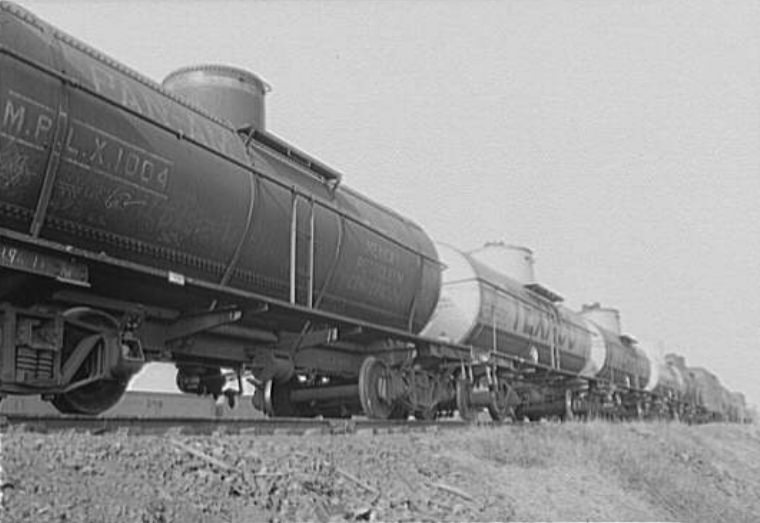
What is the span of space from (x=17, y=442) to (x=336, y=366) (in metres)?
6.47

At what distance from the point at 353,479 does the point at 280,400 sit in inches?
227

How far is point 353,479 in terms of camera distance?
6125mm

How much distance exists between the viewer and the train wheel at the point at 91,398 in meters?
6.99

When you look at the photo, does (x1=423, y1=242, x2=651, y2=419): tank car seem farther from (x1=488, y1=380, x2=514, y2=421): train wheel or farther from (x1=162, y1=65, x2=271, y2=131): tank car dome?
(x1=162, y1=65, x2=271, y2=131): tank car dome

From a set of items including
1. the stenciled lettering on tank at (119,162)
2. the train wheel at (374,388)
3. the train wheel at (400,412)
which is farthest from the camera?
the train wheel at (400,412)

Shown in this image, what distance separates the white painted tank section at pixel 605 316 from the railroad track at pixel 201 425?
24858 millimetres

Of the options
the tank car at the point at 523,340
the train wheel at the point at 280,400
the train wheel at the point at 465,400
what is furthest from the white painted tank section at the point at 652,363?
the train wheel at the point at 280,400

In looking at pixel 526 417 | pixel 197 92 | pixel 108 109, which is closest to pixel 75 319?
pixel 108 109

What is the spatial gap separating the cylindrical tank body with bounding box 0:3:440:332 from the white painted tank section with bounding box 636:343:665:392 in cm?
2352

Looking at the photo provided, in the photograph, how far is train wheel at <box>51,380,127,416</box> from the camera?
699cm

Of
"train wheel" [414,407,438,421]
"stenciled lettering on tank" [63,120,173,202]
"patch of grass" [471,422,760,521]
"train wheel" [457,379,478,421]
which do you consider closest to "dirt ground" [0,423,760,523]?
"patch of grass" [471,422,760,521]

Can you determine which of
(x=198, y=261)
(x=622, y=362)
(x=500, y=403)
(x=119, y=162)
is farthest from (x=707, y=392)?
(x=119, y=162)

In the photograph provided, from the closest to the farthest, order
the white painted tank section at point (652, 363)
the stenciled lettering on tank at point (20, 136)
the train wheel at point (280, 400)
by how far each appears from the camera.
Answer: the stenciled lettering on tank at point (20, 136), the train wheel at point (280, 400), the white painted tank section at point (652, 363)

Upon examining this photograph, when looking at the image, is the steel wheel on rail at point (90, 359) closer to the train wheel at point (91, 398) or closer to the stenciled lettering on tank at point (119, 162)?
the train wheel at point (91, 398)
